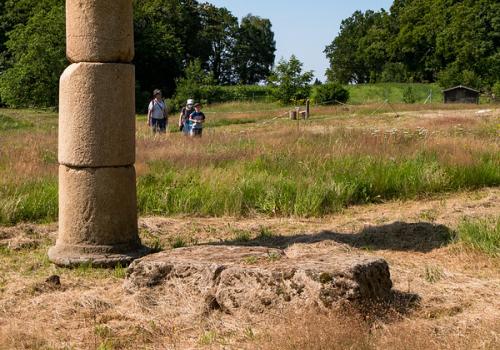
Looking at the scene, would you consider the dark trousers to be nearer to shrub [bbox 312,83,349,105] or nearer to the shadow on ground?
the shadow on ground

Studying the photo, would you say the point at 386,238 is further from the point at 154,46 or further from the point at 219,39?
the point at 219,39

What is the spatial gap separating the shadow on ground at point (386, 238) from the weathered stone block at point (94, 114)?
1.88 metres

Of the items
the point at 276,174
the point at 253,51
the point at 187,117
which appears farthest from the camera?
the point at 253,51

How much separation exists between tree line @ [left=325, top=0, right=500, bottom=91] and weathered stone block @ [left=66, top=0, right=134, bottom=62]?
163 feet

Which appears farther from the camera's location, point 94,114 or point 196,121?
point 196,121

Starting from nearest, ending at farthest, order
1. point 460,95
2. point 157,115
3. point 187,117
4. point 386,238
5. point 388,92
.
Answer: point 386,238 < point 157,115 < point 187,117 < point 460,95 < point 388,92

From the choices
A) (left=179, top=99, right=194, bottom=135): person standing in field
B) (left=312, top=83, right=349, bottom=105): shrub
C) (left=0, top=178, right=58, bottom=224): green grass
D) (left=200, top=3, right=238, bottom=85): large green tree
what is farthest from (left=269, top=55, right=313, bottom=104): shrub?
(left=0, top=178, right=58, bottom=224): green grass

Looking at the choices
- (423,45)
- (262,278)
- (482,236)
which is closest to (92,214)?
(262,278)

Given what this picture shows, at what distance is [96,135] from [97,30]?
1114 mm

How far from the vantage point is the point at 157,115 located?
18.7 metres

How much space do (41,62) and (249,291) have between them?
4330 centimetres

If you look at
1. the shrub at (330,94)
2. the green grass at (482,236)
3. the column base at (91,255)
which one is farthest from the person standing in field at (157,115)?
the shrub at (330,94)

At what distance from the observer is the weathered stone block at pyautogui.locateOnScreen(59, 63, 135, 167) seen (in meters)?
7.75

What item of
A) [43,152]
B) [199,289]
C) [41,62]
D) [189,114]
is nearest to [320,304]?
[199,289]
